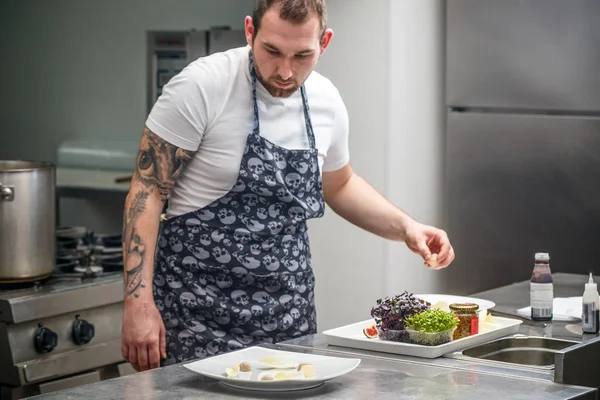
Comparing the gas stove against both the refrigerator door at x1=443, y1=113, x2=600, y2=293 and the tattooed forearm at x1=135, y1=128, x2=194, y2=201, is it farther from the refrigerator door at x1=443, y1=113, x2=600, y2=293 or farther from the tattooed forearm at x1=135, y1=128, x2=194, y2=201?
the refrigerator door at x1=443, y1=113, x2=600, y2=293

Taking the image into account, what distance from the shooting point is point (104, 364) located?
11.5 feet

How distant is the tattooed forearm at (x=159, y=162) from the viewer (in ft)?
8.37

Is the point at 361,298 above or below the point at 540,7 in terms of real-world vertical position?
below

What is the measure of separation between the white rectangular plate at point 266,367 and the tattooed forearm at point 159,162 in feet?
1.81

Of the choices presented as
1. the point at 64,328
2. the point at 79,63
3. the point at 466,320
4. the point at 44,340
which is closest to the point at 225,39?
the point at 79,63

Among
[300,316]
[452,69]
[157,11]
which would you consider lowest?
[300,316]

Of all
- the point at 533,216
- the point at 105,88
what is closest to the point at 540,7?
the point at 533,216

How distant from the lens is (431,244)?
283 centimetres

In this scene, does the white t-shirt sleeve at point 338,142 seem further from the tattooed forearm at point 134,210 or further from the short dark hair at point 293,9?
the tattooed forearm at point 134,210

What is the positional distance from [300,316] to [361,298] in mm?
1544

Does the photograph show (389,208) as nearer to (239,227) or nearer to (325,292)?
(239,227)

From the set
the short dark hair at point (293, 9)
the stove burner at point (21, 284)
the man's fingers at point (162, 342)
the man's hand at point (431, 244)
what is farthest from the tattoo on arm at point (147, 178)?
the stove burner at point (21, 284)

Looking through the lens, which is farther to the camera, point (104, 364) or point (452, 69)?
point (452, 69)

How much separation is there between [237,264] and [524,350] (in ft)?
2.44
